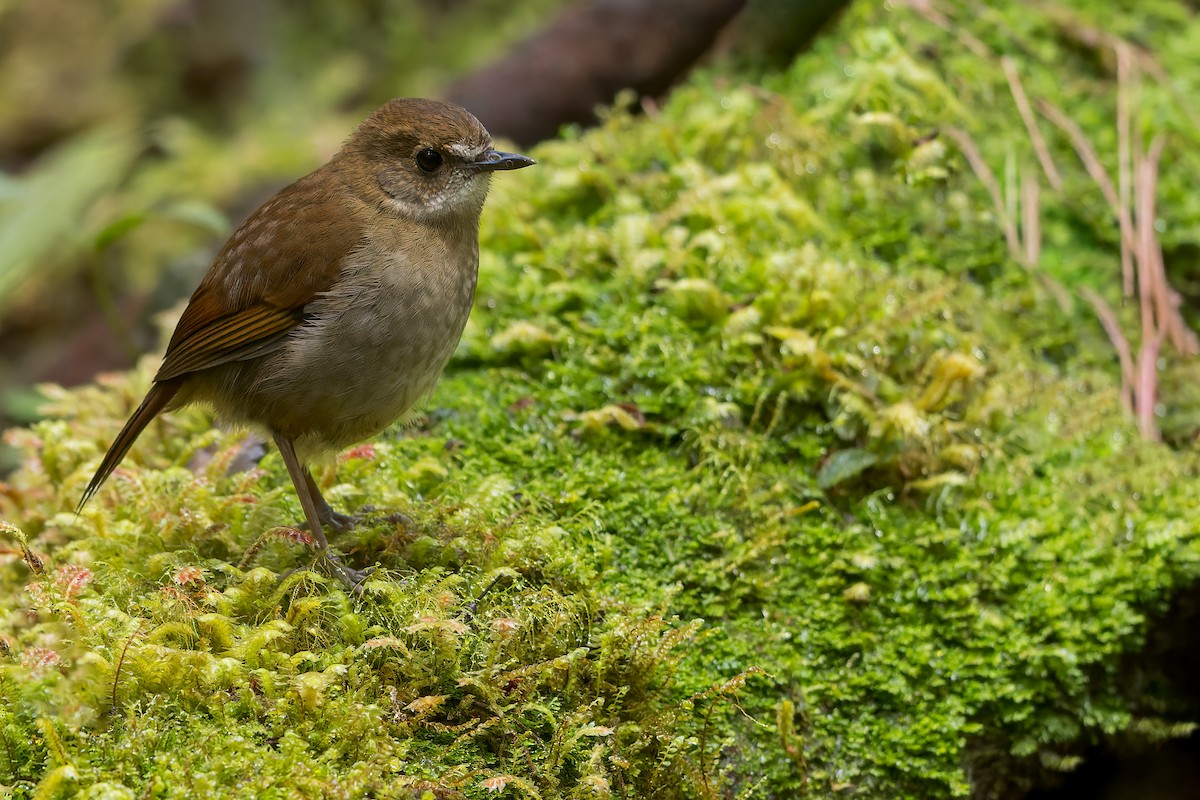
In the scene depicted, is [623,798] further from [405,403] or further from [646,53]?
[646,53]

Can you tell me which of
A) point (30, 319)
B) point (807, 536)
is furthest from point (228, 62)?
point (807, 536)

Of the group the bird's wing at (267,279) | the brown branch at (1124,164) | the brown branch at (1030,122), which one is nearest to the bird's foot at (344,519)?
the bird's wing at (267,279)

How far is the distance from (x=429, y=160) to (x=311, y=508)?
1192 mm

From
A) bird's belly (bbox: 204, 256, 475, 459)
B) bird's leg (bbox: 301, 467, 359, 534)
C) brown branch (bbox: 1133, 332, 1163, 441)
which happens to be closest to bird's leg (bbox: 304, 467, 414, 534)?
bird's leg (bbox: 301, 467, 359, 534)

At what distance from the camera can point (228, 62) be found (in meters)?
11.2

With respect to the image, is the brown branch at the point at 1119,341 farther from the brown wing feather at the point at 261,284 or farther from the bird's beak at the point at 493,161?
the brown wing feather at the point at 261,284

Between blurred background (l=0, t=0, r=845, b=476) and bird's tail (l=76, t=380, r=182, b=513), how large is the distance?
1.84 m

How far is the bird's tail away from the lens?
3211mm

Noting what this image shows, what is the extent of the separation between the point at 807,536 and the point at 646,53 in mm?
3935

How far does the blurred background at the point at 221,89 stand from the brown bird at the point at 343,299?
6.21ft

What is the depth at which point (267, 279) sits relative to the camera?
3203mm

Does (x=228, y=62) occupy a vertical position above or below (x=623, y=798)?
above

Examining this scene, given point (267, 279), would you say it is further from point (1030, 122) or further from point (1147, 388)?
point (1030, 122)

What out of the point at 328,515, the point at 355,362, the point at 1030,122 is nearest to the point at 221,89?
the point at 1030,122
